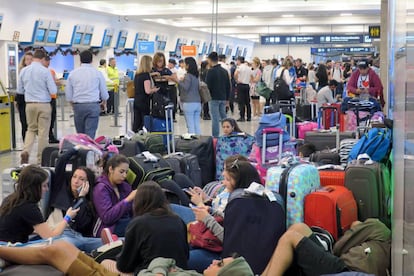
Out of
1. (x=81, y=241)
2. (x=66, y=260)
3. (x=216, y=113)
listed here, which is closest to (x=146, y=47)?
(x=216, y=113)

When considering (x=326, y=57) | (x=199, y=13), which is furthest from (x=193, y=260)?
(x=326, y=57)

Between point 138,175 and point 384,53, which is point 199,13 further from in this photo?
point 138,175

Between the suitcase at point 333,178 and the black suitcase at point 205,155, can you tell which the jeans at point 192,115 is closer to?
the black suitcase at point 205,155

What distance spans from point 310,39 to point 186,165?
116 ft

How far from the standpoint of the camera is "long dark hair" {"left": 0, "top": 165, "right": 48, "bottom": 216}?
4.23 m

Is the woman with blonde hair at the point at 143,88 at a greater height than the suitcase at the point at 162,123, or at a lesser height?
greater

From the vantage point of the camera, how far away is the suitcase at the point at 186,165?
6246mm

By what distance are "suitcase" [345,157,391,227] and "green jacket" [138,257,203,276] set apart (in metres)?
1.71

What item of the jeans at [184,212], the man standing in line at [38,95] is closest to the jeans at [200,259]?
the jeans at [184,212]

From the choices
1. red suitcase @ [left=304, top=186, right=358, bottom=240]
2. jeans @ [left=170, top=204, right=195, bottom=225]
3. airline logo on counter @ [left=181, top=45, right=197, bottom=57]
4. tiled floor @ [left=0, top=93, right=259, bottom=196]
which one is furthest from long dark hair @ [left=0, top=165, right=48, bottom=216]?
airline logo on counter @ [left=181, top=45, right=197, bottom=57]

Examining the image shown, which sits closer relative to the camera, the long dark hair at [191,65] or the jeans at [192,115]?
Answer: the long dark hair at [191,65]

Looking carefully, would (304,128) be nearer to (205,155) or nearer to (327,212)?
(205,155)

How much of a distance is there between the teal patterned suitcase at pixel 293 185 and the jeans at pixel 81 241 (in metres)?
1.29

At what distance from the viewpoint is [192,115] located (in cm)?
1052
